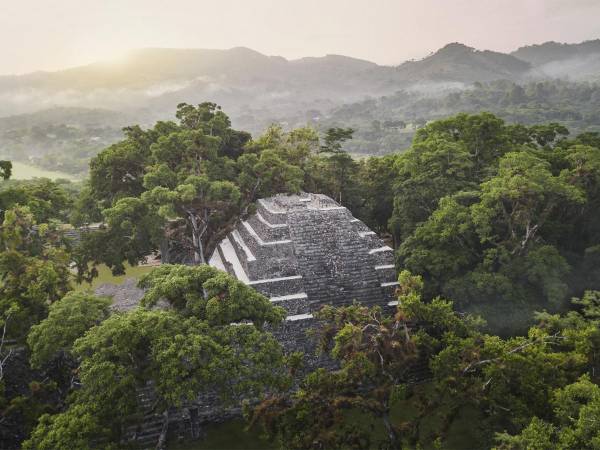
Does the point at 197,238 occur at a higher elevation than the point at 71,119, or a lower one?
lower

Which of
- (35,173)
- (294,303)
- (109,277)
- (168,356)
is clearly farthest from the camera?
(35,173)

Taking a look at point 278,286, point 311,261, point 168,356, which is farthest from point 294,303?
point 168,356

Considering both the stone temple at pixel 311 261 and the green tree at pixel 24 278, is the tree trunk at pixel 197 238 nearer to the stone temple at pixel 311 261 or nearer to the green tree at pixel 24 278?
the stone temple at pixel 311 261

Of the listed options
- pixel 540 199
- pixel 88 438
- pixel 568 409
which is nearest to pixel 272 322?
→ pixel 88 438

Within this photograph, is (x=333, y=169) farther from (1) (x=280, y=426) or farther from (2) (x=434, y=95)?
(2) (x=434, y=95)

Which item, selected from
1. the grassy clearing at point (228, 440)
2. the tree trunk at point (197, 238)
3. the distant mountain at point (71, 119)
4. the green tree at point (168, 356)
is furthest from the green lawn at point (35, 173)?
the green tree at point (168, 356)

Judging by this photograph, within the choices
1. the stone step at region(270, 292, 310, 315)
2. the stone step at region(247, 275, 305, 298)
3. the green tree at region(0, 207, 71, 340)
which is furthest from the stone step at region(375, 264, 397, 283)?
the green tree at region(0, 207, 71, 340)

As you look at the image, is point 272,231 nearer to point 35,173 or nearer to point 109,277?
point 109,277
